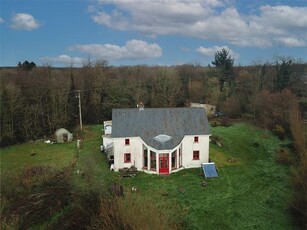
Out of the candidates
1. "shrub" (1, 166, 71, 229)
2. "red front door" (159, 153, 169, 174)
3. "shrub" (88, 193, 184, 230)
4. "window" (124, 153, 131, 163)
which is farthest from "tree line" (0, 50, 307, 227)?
"shrub" (88, 193, 184, 230)

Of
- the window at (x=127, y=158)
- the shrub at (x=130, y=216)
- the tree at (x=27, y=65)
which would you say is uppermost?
the tree at (x=27, y=65)

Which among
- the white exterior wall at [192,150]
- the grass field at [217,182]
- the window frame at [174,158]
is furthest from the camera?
the white exterior wall at [192,150]

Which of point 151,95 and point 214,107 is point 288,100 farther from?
point 151,95

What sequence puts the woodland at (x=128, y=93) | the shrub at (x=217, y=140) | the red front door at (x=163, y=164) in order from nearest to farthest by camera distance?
the red front door at (x=163, y=164) < the shrub at (x=217, y=140) < the woodland at (x=128, y=93)

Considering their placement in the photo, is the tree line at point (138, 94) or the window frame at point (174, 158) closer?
the window frame at point (174, 158)

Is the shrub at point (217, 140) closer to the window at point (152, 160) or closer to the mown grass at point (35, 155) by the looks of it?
the window at point (152, 160)

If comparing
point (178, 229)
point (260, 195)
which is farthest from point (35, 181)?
point (260, 195)

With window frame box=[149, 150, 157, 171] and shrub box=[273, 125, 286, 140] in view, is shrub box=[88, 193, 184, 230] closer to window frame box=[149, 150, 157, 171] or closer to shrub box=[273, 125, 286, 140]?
window frame box=[149, 150, 157, 171]

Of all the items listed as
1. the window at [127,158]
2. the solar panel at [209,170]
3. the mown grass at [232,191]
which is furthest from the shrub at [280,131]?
the window at [127,158]

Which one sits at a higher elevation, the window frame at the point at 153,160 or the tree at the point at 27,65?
the tree at the point at 27,65
